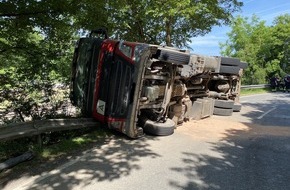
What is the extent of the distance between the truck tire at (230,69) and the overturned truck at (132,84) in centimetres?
160

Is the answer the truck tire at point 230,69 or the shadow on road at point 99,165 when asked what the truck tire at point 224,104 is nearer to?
the truck tire at point 230,69

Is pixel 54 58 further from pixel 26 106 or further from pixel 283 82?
pixel 283 82

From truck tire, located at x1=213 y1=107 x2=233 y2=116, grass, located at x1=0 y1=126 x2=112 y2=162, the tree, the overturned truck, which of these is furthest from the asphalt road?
the tree

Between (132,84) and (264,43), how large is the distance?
1668 inches

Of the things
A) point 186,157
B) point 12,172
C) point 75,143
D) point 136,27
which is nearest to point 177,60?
point 186,157

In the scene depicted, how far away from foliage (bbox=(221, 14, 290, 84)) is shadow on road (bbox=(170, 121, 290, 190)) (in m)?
35.3

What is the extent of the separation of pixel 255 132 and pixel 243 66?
4.08 m

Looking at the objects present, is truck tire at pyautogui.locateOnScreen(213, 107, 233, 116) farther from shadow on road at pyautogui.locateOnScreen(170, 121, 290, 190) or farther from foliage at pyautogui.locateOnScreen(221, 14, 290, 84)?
foliage at pyautogui.locateOnScreen(221, 14, 290, 84)

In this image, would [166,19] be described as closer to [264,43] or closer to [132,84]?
[132,84]

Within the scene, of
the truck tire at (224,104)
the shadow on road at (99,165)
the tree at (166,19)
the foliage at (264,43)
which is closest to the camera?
the shadow on road at (99,165)

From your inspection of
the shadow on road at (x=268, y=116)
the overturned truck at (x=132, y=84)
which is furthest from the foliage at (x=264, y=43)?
the overturned truck at (x=132, y=84)

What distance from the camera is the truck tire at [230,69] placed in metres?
10.7

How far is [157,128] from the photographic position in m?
7.17

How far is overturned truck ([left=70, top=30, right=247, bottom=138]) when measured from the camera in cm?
648
